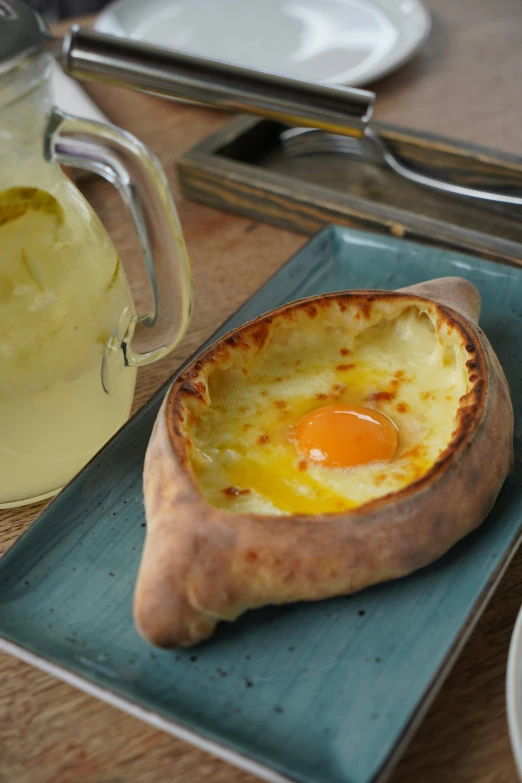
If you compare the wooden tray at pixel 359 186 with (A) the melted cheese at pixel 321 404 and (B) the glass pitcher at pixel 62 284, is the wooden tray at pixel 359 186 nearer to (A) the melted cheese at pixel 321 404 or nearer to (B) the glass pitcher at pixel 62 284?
(A) the melted cheese at pixel 321 404

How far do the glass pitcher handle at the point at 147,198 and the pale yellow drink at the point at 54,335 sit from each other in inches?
1.9

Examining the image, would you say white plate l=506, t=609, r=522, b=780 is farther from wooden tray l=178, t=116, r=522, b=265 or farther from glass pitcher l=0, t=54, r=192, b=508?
wooden tray l=178, t=116, r=522, b=265

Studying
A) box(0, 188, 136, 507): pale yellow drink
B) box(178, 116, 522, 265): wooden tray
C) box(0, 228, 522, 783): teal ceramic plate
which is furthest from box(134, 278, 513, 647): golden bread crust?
box(178, 116, 522, 265): wooden tray

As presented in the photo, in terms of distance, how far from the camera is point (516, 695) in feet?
2.34

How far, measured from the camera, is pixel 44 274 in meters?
0.91

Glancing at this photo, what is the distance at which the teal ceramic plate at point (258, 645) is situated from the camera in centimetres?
71

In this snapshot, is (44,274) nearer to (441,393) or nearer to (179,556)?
(179,556)

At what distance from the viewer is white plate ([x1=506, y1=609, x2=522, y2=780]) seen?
2.23ft

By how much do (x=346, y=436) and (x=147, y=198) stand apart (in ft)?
1.15

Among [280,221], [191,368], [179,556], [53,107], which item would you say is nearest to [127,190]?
[53,107]

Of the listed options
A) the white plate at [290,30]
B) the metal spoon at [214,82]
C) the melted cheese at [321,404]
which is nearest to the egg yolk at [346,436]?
the melted cheese at [321,404]

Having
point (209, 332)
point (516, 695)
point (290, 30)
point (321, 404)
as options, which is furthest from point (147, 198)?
point (290, 30)

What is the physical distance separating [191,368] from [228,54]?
4.98 feet

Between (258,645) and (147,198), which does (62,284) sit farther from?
(258,645)
